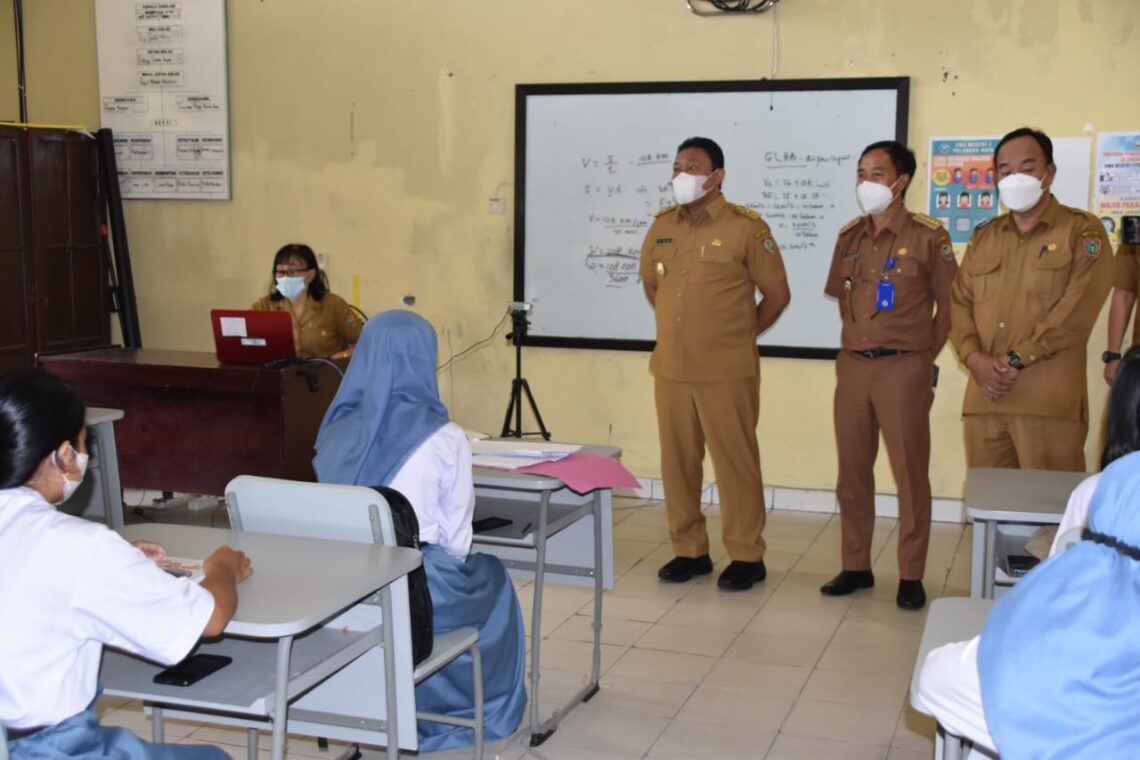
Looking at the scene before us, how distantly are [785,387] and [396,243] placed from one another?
231cm

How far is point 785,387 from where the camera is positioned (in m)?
6.05

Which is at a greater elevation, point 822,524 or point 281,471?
point 281,471

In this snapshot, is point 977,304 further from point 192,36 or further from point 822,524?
point 192,36

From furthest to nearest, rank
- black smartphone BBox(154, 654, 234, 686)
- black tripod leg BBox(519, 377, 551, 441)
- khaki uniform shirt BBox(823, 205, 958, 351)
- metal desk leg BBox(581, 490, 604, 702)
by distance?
black tripod leg BBox(519, 377, 551, 441) < khaki uniform shirt BBox(823, 205, 958, 351) < metal desk leg BBox(581, 490, 604, 702) < black smartphone BBox(154, 654, 234, 686)

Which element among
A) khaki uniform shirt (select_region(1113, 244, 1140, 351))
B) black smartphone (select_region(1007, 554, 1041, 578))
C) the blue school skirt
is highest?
khaki uniform shirt (select_region(1113, 244, 1140, 351))

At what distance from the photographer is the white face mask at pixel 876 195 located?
4422 mm

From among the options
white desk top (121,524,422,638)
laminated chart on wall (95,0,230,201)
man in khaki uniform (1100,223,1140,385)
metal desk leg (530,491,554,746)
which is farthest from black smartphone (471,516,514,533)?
laminated chart on wall (95,0,230,201)

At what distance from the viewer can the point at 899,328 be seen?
14.5ft

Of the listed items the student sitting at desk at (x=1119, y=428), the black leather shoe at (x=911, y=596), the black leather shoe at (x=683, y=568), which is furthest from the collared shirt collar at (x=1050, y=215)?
the student sitting at desk at (x=1119, y=428)

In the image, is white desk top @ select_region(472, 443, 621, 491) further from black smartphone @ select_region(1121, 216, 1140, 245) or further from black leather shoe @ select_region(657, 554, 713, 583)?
black smartphone @ select_region(1121, 216, 1140, 245)

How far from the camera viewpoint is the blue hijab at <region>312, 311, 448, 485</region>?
2.83 meters

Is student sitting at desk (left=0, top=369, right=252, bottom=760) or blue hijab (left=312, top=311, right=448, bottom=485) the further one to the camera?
blue hijab (left=312, top=311, right=448, bottom=485)

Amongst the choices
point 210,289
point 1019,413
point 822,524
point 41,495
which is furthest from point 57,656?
point 210,289

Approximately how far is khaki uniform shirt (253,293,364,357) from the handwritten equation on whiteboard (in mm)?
1330
